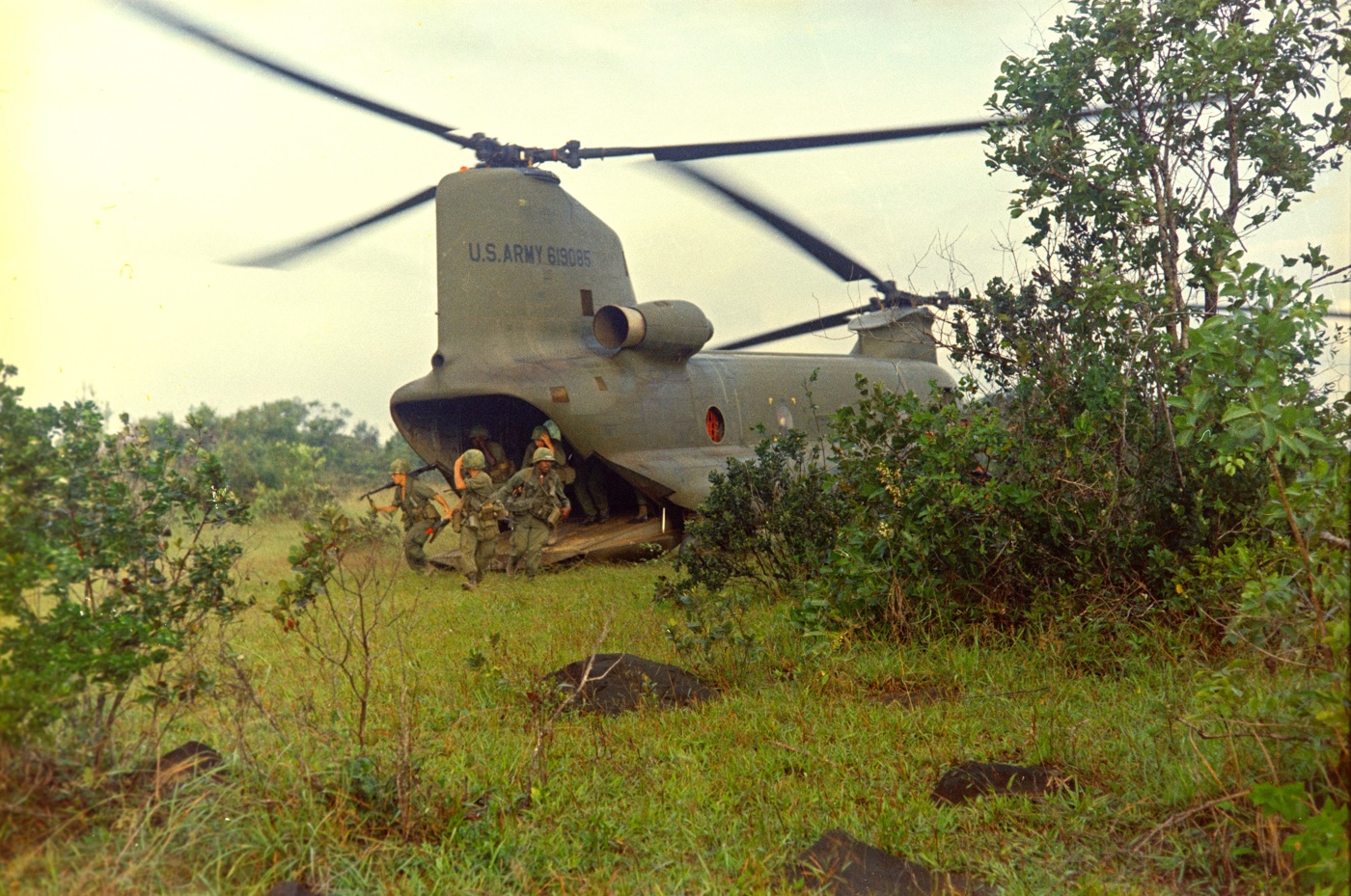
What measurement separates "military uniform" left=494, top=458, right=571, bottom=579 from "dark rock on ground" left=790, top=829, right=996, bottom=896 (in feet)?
23.4

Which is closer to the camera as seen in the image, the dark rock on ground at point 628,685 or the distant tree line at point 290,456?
the dark rock on ground at point 628,685

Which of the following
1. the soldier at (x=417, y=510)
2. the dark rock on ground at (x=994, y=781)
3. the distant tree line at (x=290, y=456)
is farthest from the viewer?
the distant tree line at (x=290, y=456)

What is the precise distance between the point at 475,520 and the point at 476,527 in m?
0.07

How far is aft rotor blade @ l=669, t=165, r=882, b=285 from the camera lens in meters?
8.82

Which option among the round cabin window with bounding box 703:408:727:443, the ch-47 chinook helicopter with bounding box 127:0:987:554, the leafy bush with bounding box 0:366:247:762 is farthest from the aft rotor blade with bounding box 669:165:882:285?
the leafy bush with bounding box 0:366:247:762

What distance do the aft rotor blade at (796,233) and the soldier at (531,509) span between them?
339 cm

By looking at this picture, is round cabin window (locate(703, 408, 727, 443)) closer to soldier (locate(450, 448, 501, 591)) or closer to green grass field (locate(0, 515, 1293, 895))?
soldier (locate(450, 448, 501, 591))

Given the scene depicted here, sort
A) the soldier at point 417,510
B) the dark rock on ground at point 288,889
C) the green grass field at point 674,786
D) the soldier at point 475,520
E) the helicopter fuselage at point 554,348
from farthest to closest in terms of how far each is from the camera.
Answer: the soldier at point 417,510
the helicopter fuselage at point 554,348
the soldier at point 475,520
the green grass field at point 674,786
the dark rock on ground at point 288,889

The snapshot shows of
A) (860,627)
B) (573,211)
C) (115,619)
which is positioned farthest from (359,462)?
(115,619)

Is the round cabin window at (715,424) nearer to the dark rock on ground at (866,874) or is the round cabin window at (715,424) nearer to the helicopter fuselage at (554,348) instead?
the helicopter fuselage at (554,348)

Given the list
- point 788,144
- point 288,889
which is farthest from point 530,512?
point 288,889

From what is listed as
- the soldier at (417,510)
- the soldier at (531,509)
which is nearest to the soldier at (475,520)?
the soldier at (531,509)

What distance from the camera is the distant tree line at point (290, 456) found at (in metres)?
19.0

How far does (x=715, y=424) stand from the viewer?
12781 mm
